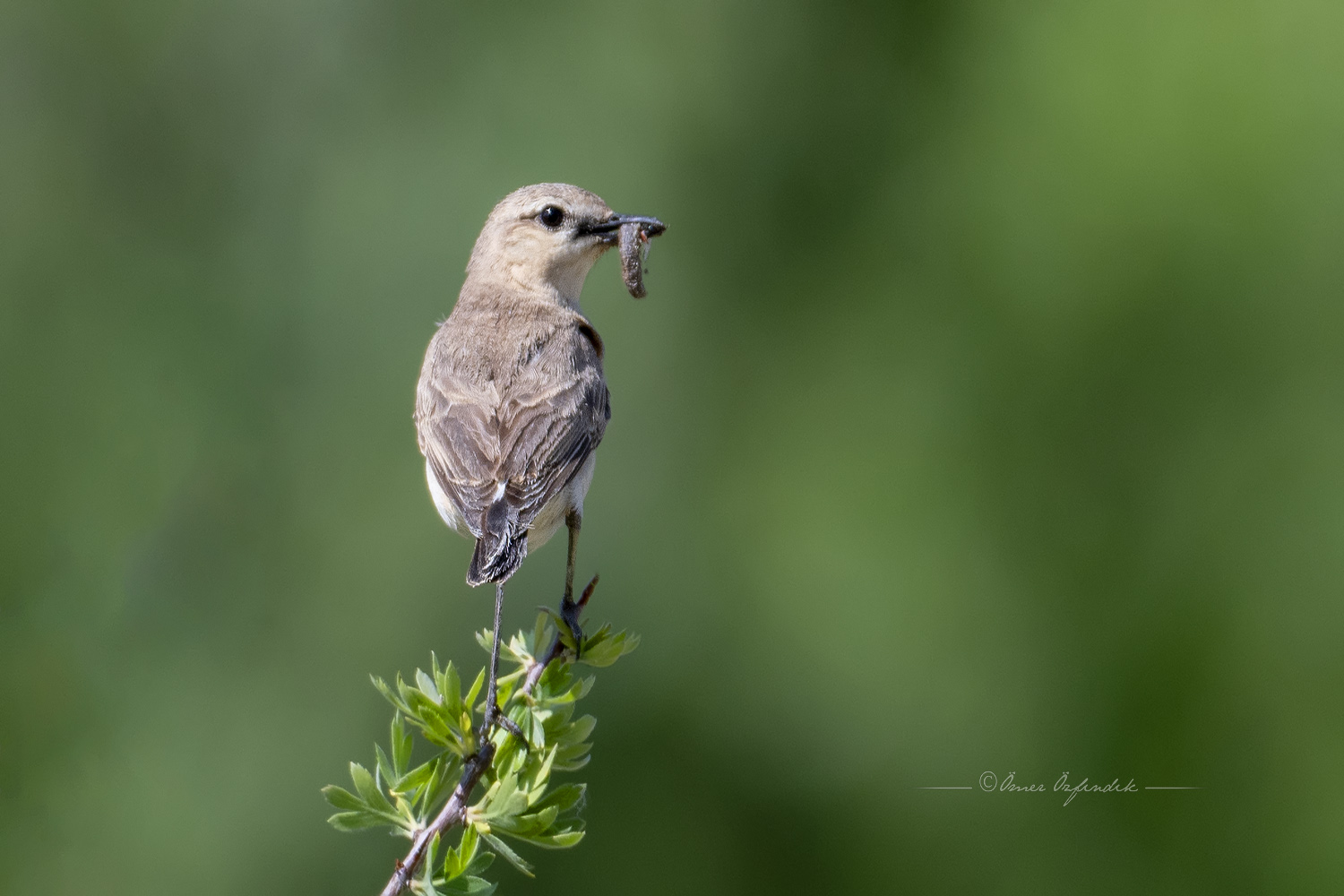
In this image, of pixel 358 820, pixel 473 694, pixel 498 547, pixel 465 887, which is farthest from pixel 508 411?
pixel 465 887

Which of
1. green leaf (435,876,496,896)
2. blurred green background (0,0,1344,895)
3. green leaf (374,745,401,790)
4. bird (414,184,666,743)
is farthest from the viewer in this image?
blurred green background (0,0,1344,895)

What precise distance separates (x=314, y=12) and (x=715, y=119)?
3416mm

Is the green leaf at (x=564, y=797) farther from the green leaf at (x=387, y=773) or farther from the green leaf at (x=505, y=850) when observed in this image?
the green leaf at (x=387, y=773)

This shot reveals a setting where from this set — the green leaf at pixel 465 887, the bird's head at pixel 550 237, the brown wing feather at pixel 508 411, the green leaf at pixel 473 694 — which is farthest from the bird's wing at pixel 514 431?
the green leaf at pixel 465 887

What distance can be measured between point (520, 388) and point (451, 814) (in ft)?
7.45

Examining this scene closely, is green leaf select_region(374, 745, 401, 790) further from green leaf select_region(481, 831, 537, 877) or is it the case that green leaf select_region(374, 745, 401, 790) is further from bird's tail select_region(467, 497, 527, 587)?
bird's tail select_region(467, 497, 527, 587)

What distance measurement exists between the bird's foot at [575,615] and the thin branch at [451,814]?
102 millimetres

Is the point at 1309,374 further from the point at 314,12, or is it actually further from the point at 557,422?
the point at 314,12

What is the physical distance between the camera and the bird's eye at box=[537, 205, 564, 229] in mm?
4945

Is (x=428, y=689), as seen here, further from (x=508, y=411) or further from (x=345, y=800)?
(x=508, y=411)

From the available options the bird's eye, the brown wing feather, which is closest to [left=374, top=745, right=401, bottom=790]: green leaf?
the brown wing feather

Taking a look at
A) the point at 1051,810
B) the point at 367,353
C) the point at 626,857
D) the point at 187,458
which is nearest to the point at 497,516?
the point at 626,857

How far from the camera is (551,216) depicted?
16.3 feet

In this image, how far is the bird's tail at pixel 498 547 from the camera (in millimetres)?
3377
